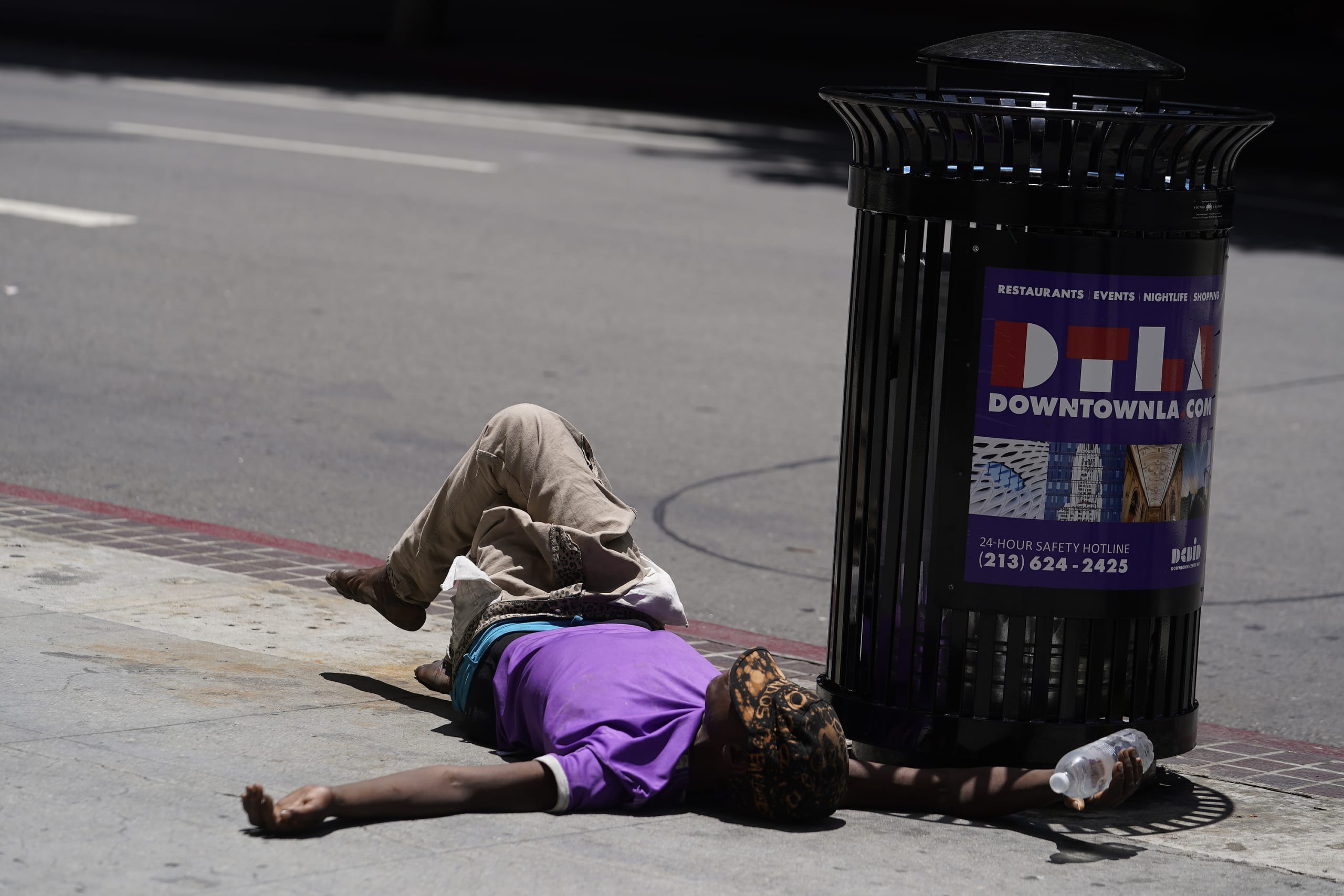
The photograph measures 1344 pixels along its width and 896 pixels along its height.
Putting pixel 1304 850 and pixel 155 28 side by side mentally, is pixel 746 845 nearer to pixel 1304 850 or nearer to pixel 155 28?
pixel 1304 850

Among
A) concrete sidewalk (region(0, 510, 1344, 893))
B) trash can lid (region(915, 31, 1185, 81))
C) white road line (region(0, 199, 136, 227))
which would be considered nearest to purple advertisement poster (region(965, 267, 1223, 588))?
trash can lid (region(915, 31, 1185, 81))

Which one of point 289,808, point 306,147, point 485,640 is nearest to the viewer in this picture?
point 289,808

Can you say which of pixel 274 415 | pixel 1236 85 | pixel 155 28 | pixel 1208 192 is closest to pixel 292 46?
pixel 155 28

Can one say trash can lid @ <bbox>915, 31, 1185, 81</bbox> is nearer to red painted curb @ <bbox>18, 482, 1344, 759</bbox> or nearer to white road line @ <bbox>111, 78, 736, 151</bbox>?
red painted curb @ <bbox>18, 482, 1344, 759</bbox>

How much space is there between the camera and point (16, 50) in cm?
2386

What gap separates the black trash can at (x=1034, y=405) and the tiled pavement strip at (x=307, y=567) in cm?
58

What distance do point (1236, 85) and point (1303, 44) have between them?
217 inches

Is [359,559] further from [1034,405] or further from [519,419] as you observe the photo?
[1034,405]

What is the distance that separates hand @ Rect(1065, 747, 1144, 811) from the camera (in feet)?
13.2

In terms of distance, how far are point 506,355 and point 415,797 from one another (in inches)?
239

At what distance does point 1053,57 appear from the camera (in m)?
4.25

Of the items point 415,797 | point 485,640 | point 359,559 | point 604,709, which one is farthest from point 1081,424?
point 359,559

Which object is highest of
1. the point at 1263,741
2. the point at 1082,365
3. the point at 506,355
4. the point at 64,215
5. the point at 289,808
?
the point at 1082,365

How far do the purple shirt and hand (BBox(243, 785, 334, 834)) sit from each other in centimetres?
52
